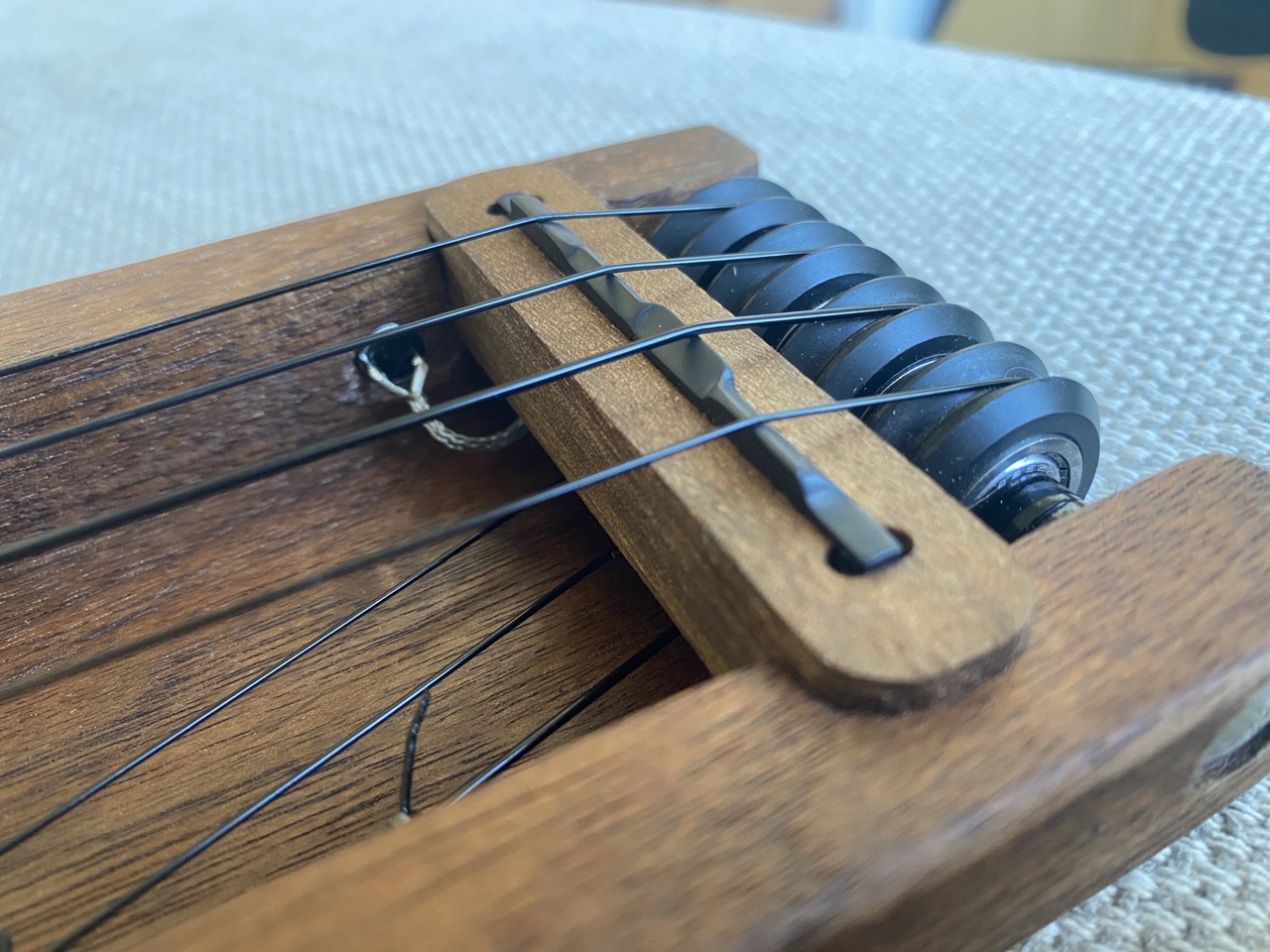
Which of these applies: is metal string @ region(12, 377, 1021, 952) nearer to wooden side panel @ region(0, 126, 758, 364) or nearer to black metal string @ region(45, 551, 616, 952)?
black metal string @ region(45, 551, 616, 952)

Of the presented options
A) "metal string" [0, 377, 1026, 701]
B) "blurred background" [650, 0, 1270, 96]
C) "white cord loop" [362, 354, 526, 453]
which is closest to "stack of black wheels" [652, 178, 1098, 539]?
"metal string" [0, 377, 1026, 701]

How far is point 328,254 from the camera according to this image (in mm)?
489

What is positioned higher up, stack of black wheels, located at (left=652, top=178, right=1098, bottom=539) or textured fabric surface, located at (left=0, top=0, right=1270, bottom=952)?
stack of black wheels, located at (left=652, top=178, right=1098, bottom=539)

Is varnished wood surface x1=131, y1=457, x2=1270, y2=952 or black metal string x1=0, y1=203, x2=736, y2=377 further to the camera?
black metal string x1=0, y1=203, x2=736, y2=377

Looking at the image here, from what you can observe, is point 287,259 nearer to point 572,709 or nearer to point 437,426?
point 437,426

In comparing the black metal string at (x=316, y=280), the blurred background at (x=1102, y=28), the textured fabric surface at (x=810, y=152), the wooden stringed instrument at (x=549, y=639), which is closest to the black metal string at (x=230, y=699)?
the wooden stringed instrument at (x=549, y=639)

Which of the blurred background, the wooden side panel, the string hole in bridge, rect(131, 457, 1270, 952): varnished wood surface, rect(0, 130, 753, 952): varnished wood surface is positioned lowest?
the blurred background

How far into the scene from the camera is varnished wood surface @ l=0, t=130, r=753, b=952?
0.37 metres

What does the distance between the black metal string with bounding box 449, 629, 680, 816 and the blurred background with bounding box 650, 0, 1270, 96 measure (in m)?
1.44

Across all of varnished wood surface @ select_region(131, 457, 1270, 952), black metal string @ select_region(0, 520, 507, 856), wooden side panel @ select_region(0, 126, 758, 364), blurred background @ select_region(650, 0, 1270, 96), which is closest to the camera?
varnished wood surface @ select_region(131, 457, 1270, 952)

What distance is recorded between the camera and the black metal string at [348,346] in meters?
0.34

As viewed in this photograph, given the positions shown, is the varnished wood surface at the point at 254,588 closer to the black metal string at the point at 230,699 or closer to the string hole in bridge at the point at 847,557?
the black metal string at the point at 230,699

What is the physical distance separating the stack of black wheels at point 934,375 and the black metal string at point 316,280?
5cm

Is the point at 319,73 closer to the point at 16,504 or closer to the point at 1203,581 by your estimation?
the point at 16,504
